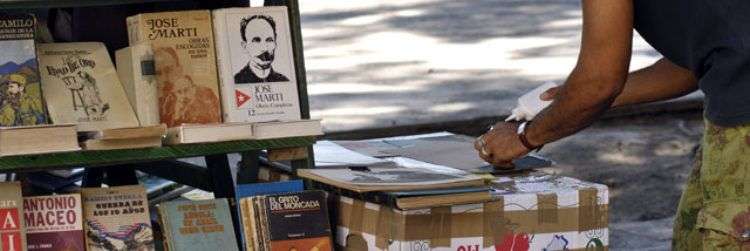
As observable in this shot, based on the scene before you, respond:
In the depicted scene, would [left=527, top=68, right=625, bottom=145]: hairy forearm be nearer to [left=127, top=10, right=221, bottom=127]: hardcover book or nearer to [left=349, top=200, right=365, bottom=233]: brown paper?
[left=349, top=200, right=365, bottom=233]: brown paper

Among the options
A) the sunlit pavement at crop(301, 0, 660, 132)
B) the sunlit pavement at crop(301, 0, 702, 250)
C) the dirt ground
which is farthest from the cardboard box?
the sunlit pavement at crop(301, 0, 660, 132)

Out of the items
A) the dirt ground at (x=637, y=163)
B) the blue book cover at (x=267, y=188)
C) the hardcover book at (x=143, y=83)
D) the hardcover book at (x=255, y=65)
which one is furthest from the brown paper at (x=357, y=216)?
the dirt ground at (x=637, y=163)

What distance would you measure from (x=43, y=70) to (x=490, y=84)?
4738 mm

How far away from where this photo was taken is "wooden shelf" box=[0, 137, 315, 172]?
3660 millimetres

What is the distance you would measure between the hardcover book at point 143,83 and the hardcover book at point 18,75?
227mm

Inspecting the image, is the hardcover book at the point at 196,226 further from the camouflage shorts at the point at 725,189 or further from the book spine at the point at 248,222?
the camouflage shorts at the point at 725,189

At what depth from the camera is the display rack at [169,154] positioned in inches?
145

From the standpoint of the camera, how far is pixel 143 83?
382 centimetres

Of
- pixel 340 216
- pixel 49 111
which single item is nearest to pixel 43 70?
pixel 49 111

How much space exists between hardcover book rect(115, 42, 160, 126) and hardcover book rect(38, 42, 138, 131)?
34mm

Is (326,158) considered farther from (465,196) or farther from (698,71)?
(698,71)

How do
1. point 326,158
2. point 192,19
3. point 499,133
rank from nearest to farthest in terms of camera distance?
point 499,133 < point 192,19 < point 326,158

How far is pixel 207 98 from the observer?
393 cm

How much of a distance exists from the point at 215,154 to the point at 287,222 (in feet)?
0.81
